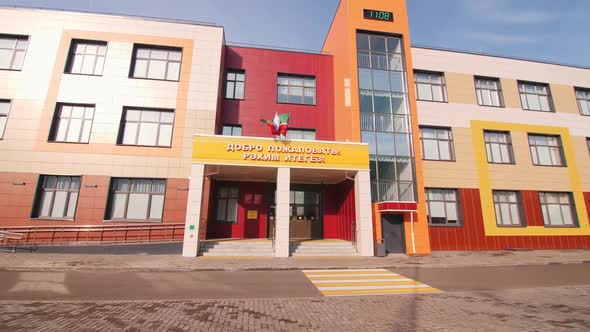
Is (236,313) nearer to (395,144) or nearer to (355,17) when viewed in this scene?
(395,144)

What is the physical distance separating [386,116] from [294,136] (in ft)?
22.0

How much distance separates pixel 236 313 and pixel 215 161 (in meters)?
9.59

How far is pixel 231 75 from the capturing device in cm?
1997

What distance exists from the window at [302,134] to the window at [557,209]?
57.8 ft

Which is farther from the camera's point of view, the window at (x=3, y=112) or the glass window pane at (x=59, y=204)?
the window at (x=3, y=112)

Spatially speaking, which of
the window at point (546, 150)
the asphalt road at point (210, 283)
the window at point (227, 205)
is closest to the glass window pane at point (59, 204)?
the asphalt road at point (210, 283)

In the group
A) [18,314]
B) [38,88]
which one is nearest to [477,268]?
[18,314]

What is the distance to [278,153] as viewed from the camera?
1481cm

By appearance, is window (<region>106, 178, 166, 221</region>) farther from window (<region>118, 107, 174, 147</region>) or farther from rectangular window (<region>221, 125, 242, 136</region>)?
rectangular window (<region>221, 125, 242, 136</region>)

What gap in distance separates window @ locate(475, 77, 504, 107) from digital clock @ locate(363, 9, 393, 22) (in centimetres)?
885

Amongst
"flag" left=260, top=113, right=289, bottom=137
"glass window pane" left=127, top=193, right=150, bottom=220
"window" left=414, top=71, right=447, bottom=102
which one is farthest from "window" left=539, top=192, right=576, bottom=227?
"glass window pane" left=127, top=193, right=150, bottom=220

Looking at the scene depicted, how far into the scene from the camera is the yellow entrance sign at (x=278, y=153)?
46.9ft

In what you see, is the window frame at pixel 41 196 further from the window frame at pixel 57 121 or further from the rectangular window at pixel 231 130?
the rectangular window at pixel 231 130

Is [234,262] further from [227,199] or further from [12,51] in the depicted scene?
[12,51]
